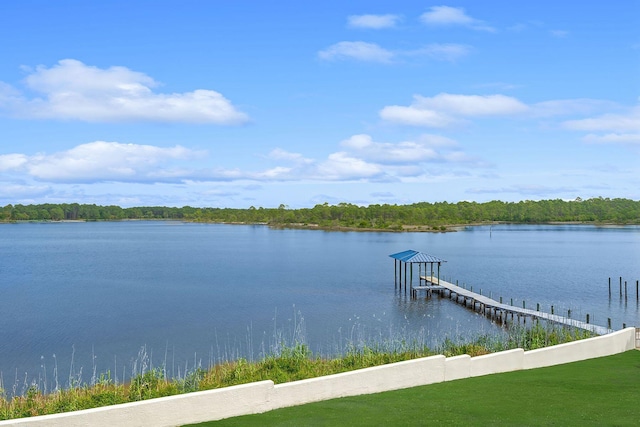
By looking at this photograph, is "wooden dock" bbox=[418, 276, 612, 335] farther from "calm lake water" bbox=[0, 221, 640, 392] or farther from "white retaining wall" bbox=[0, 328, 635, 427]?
"white retaining wall" bbox=[0, 328, 635, 427]

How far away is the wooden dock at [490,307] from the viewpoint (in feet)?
85.8

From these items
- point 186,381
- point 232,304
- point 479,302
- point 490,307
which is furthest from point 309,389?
point 479,302

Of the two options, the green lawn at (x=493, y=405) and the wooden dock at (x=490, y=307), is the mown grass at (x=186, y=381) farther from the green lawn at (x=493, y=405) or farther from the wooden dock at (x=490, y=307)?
the wooden dock at (x=490, y=307)

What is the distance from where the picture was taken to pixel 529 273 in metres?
53.8

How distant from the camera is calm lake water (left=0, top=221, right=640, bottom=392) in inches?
967

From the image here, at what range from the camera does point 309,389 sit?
462 inches

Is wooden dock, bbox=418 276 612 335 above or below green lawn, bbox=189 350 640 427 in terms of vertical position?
below

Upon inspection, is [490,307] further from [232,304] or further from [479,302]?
[232,304]

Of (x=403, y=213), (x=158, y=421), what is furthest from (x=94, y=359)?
(x=403, y=213)

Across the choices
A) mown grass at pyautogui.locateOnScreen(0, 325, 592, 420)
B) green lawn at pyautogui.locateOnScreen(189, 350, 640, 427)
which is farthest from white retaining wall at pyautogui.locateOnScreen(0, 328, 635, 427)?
mown grass at pyautogui.locateOnScreen(0, 325, 592, 420)

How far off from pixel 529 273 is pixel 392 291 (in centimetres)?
1775

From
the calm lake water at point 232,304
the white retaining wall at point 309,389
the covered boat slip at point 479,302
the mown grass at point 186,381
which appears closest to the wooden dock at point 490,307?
the covered boat slip at point 479,302

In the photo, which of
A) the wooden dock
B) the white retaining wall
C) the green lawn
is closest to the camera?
the white retaining wall

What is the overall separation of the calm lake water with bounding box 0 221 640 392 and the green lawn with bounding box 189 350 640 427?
10718mm
